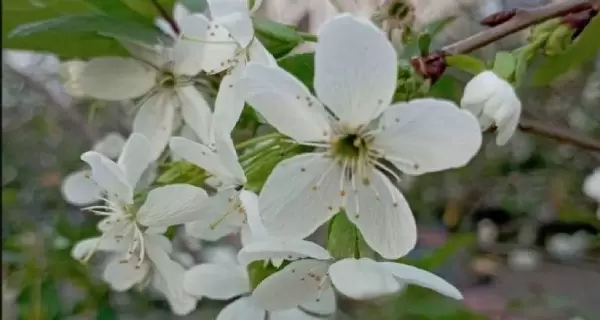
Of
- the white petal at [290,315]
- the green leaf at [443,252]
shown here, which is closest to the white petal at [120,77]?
the white petal at [290,315]

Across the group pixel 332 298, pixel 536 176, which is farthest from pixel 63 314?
pixel 536 176

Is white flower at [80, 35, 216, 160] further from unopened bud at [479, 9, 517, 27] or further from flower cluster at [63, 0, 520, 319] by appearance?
unopened bud at [479, 9, 517, 27]

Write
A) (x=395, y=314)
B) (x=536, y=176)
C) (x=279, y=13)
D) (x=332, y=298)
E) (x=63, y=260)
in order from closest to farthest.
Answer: (x=332, y=298), (x=395, y=314), (x=63, y=260), (x=279, y=13), (x=536, y=176)

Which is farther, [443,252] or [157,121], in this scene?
[443,252]

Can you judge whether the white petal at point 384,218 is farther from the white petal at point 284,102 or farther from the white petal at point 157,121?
the white petal at point 157,121

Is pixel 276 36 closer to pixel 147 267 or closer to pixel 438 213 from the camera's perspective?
pixel 147 267

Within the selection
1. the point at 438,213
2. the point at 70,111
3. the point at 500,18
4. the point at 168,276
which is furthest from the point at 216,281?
the point at 438,213

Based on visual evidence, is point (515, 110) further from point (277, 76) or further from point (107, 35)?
point (107, 35)
